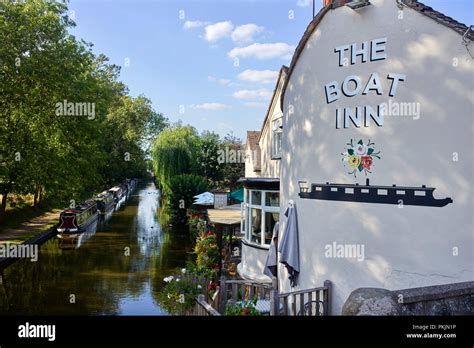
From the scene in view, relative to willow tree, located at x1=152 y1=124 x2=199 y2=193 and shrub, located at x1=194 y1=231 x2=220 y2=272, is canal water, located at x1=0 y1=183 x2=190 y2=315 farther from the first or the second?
willow tree, located at x1=152 y1=124 x2=199 y2=193

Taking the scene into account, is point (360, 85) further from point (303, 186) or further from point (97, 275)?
point (97, 275)

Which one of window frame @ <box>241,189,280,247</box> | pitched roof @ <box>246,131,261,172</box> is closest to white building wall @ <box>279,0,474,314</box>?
window frame @ <box>241,189,280,247</box>

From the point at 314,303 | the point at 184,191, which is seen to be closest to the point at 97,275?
the point at 314,303

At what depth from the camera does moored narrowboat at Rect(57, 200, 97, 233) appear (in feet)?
74.1

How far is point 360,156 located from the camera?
6.86 m

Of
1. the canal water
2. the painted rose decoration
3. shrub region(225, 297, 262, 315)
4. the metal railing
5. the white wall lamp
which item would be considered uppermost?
the painted rose decoration

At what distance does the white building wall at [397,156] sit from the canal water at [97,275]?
6.32m

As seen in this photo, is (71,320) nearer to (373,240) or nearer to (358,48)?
(373,240)

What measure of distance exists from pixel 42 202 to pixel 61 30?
17.0 meters

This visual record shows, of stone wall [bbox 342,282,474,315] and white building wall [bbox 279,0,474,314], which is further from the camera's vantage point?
white building wall [bbox 279,0,474,314]

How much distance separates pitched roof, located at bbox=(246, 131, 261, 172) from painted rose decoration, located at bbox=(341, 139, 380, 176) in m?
17.3

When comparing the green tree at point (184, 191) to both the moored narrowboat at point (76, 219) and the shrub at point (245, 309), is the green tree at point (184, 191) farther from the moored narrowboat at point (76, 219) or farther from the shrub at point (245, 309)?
the shrub at point (245, 309)

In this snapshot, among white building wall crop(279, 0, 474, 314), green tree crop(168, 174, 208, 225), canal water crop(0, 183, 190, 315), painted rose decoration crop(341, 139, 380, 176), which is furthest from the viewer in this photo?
green tree crop(168, 174, 208, 225)

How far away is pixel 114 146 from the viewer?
4753 centimetres
